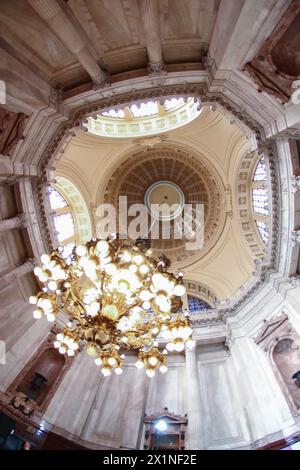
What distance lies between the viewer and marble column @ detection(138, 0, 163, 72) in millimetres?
6016

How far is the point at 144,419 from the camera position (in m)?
10.3

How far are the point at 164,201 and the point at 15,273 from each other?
471 inches

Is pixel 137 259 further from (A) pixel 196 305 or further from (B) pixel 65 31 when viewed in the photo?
(A) pixel 196 305

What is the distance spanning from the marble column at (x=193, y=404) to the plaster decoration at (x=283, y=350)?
2.70 metres

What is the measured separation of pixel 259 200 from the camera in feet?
50.0

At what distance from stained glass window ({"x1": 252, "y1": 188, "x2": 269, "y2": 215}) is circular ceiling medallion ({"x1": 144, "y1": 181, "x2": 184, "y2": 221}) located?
17.0 feet

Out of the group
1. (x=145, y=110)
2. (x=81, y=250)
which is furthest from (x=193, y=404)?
(x=145, y=110)

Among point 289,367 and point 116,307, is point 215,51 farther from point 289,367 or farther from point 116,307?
point 289,367

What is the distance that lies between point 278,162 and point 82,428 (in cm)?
1084

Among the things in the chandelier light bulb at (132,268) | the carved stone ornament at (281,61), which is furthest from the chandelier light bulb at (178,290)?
the carved stone ornament at (281,61)

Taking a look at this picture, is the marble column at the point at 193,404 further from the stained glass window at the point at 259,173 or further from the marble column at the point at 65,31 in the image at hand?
the marble column at the point at 65,31

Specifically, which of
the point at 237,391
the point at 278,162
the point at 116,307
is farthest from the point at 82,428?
the point at 278,162

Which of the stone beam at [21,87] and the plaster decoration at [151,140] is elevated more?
the plaster decoration at [151,140]

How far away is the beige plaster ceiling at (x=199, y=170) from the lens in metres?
15.6
